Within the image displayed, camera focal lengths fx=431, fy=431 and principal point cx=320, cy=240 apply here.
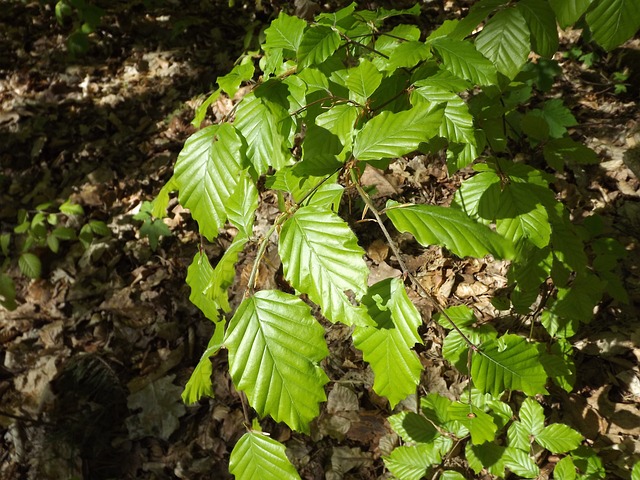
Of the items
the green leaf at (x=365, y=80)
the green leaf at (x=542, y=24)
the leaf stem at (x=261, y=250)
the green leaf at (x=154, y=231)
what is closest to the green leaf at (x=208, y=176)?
the leaf stem at (x=261, y=250)

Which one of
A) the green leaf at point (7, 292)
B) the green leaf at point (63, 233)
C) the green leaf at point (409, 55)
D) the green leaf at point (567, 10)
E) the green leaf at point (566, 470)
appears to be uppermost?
the green leaf at point (567, 10)

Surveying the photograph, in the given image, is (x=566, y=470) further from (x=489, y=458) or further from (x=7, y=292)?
(x=7, y=292)

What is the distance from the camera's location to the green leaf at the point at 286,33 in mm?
1183

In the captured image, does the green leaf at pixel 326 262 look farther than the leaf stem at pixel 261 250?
No

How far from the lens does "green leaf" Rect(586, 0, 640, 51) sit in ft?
2.88

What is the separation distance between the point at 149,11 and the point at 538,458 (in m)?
5.97

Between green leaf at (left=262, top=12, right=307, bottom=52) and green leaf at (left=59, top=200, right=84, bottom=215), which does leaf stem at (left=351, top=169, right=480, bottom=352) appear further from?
green leaf at (left=59, top=200, right=84, bottom=215)

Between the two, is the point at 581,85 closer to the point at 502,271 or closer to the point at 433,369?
the point at 502,271

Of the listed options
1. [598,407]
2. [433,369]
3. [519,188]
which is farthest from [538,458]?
[519,188]

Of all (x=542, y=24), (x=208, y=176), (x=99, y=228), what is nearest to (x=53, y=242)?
(x=99, y=228)

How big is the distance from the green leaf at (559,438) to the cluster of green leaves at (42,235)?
311cm

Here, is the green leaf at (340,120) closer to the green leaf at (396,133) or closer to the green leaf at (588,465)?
the green leaf at (396,133)

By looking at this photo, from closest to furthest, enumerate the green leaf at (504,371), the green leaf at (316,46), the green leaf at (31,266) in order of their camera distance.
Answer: the green leaf at (504,371) → the green leaf at (316,46) → the green leaf at (31,266)

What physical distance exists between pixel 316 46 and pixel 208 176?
17.1 inches
